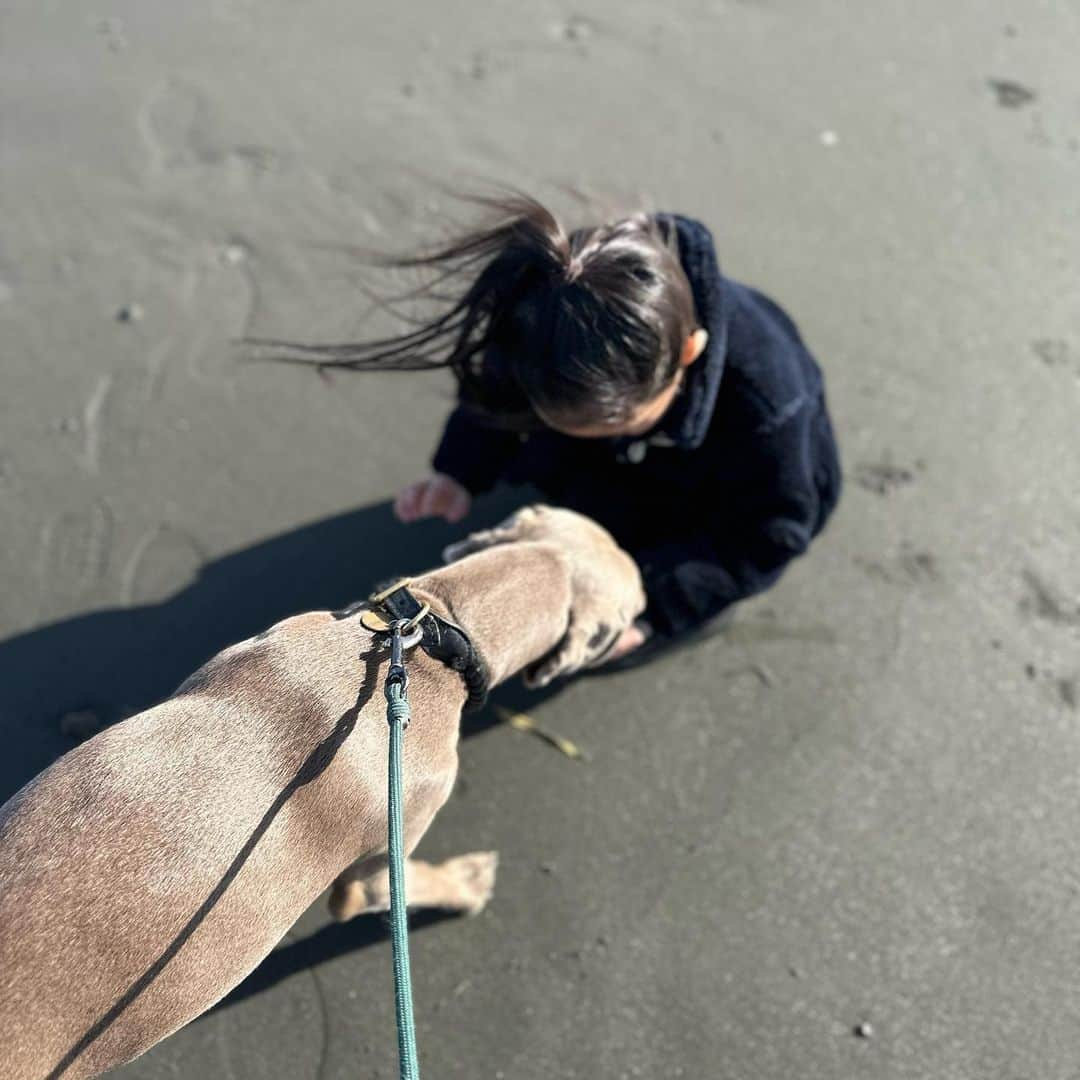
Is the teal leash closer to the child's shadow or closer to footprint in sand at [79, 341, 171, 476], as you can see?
the child's shadow

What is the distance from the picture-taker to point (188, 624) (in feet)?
9.23

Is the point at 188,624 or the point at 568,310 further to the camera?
the point at 188,624

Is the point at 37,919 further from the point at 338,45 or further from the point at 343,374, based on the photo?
the point at 338,45

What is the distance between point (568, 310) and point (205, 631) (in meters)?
1.45

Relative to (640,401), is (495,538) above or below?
Result: below

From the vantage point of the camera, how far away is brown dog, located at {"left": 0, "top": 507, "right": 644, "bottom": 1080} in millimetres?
1549

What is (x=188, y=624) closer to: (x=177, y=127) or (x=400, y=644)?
(x=400, y=644)

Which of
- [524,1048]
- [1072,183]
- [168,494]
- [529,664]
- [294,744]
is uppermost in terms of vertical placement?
[1072,183]

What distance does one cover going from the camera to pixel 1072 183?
3643mm

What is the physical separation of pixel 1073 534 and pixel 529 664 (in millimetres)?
1770

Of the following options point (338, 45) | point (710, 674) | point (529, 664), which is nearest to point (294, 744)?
point (529, 664)

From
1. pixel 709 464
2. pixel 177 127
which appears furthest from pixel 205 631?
pixel 177 127

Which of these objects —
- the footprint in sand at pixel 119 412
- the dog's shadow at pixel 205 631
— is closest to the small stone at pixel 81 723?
the dog's shadow at pixel 205 631

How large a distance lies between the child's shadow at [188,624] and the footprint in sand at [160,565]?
0.11 ft
